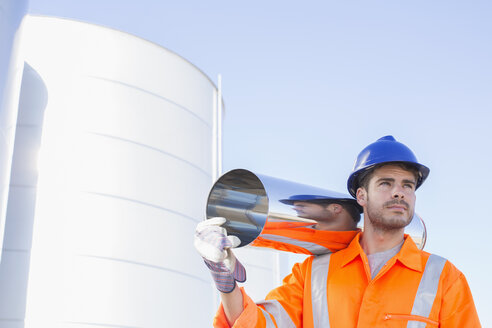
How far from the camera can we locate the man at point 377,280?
2408 mm

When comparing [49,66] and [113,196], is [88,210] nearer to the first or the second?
[113,196]

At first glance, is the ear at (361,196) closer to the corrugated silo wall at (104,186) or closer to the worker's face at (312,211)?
the worker's face at (312,211)

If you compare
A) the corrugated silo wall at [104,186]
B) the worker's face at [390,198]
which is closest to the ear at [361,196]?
the worker's face at [390,198]

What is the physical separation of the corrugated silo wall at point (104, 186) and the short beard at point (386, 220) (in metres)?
4.83

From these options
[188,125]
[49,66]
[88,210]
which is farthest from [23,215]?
[188,125]

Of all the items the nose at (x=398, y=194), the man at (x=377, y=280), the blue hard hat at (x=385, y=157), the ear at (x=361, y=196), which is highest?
the blue hard hat at (x=385, y=157)

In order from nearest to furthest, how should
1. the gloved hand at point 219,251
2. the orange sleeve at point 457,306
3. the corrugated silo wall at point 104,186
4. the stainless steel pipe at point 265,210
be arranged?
the gloved hand at point 219,251 → the orange sleeve at point 457,306 → the stainless steel pipe at point 265,210 → the corrugated silo wall at point 104,186

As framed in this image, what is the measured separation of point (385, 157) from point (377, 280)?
569 mm

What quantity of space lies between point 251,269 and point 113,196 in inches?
293

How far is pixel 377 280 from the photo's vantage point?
2535 mm

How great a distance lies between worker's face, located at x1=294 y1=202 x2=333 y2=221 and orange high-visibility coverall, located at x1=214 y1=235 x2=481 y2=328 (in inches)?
8.1

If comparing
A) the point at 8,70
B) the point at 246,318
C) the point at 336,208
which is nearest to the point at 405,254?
the point at 336,208

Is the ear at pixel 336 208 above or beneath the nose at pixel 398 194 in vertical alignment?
beneath

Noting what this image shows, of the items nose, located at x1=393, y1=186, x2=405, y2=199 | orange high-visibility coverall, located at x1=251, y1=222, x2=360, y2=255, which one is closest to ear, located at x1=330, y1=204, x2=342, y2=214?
orange high-visibility coverall, located at x1=251, y1=222, x2=360, y2=255
